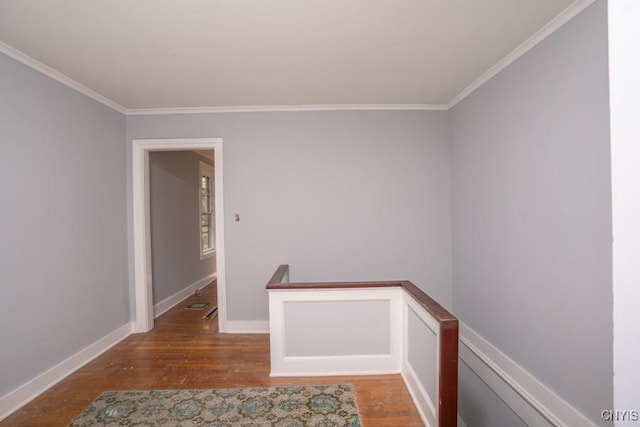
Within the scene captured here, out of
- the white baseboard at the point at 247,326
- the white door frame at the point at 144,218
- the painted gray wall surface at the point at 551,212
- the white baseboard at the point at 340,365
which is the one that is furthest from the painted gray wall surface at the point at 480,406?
the white door frame at the point at 144,218

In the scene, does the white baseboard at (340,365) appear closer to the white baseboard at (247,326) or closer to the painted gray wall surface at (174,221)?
the white baseboard at (247,326)

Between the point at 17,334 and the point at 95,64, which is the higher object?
the point at 95,64

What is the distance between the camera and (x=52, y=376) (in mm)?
2289

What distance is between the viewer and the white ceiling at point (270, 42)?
1682 mm

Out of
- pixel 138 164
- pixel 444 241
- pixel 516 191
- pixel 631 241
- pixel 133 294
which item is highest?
pixel 138 164

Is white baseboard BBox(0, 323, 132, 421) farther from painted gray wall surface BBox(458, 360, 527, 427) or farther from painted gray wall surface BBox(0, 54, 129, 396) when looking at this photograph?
painted gray wall surface BBox(458, 360, 527, 427)

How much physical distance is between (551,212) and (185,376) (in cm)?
305

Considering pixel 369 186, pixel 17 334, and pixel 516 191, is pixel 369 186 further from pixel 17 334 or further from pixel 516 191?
pixel 17 334

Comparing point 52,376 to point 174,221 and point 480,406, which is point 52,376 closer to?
point 174,221

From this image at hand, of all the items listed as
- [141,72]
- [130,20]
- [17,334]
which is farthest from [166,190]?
[130,20]

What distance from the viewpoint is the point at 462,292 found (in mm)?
3135

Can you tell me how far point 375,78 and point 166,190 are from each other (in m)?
3.22

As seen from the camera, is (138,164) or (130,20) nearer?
(130,20)

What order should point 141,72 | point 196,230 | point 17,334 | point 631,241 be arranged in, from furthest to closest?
point 196,230 < point 141,72 < point 17,334 < point 631,241
